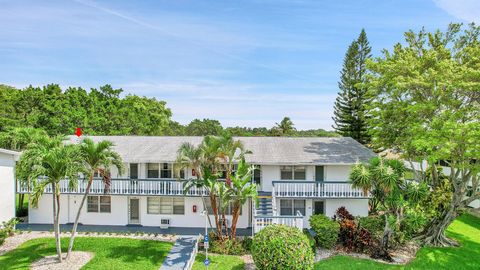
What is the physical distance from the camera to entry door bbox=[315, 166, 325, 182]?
74.5 feet

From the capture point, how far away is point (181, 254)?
17406 millimetres

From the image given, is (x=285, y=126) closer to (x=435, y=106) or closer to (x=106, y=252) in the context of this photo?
(x=435, y=106)

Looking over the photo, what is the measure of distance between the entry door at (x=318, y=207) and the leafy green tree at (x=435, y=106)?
667cm

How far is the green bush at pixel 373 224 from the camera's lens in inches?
788

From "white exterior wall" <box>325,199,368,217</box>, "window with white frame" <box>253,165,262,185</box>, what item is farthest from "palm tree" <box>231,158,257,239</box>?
"white exterior wall" <box>325,199,368,217</box>

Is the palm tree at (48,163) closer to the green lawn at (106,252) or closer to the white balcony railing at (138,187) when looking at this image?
the green lawn at (106,252)

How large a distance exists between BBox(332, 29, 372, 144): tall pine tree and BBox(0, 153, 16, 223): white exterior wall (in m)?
35.6

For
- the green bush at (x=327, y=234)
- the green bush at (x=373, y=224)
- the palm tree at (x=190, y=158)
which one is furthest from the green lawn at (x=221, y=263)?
the green bush at (x=373, y=224)

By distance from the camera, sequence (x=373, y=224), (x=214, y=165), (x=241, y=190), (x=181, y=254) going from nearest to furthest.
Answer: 1. (x=181, y=254)
2. (x=241, y=190)
3. (x=214, y=165)
4. (x=373, y=224)

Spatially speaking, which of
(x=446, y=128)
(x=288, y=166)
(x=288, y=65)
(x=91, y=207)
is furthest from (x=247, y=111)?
(x=446, y=128)

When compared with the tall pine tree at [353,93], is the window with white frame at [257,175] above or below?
below

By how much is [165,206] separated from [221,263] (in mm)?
7912

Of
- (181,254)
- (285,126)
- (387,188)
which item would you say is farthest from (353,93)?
(181,254)

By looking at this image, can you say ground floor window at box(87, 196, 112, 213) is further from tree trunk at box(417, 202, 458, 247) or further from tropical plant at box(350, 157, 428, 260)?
tree trunk at box(417, 202, 458, 247)
